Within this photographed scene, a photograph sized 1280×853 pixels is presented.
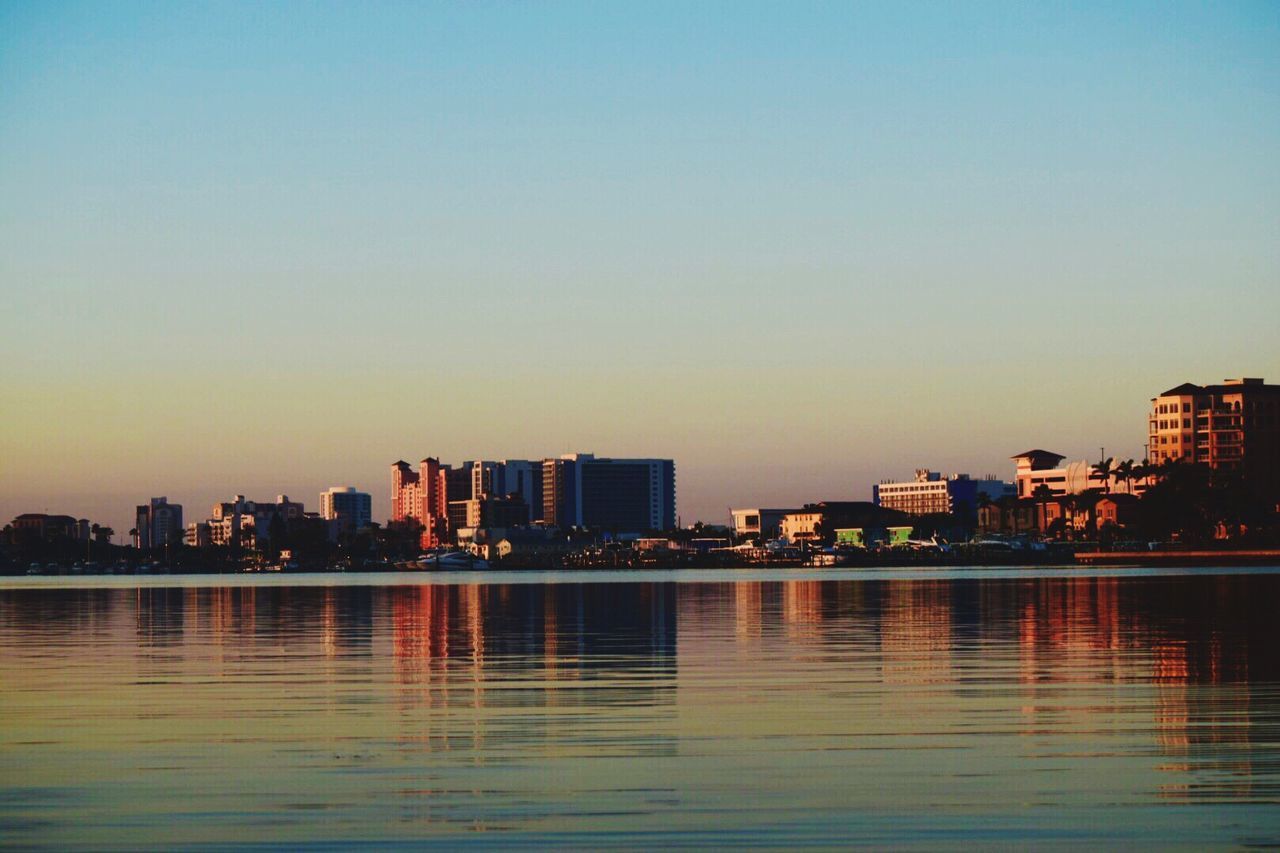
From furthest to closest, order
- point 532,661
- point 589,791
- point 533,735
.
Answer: point 532,661 → point 533,735 → point 589,791

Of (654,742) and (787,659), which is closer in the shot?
(654,742)

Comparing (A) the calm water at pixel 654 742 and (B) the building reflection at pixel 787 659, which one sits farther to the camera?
(B) the building reflection at pixel 787 659

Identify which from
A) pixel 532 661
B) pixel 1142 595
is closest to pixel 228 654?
pixel 532 661

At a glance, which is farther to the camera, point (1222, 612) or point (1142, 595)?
point (1142, 595)

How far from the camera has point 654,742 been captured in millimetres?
22625

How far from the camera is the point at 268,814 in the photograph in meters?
17.4

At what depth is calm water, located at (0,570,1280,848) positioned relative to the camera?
16516 mm

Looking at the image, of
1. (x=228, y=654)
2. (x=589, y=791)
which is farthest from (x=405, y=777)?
(x=228, y=654)

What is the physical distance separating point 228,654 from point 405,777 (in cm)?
2420

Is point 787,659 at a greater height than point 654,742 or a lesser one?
lesser

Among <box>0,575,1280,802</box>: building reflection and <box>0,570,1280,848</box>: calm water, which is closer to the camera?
<box>0,570,1280,848</box>: calm water

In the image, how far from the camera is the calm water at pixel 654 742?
650 inches

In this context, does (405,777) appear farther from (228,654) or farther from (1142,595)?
(1142,595)

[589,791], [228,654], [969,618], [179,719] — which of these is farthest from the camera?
[969,618]
